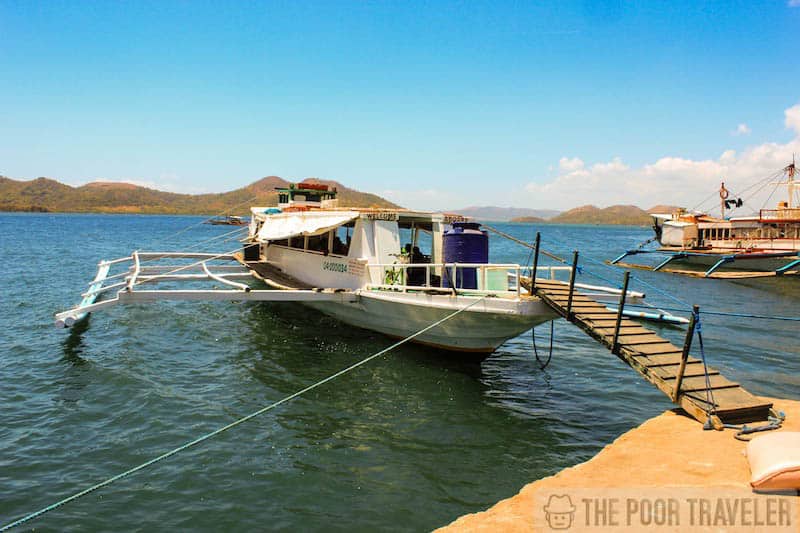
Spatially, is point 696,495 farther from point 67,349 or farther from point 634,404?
point 67,349

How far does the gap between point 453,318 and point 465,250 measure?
5.85 ft

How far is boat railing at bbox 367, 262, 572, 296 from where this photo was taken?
11.7 metres

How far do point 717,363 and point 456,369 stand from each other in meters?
8.60

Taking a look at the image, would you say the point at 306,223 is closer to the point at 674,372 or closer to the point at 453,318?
the point at 453,318

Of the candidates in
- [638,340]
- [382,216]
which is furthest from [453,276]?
[638,340]

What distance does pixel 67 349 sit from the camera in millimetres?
14055

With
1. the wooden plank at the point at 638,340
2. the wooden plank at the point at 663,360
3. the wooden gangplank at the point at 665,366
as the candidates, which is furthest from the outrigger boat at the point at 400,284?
the wooden plank at the point at 663,360

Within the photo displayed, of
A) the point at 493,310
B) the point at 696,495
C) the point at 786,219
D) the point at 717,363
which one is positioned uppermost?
the point at 786,219

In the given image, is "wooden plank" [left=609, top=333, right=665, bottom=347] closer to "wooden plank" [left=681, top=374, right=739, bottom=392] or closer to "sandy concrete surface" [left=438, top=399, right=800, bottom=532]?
"wooden plank" [left=681, top=374, right=739, bottom=392]

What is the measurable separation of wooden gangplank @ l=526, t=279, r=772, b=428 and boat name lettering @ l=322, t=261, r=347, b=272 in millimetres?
6489

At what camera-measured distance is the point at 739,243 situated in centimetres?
4181

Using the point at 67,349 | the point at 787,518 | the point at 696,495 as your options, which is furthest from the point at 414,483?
the point at 67,349

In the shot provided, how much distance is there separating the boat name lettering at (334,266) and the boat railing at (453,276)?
1.41 m

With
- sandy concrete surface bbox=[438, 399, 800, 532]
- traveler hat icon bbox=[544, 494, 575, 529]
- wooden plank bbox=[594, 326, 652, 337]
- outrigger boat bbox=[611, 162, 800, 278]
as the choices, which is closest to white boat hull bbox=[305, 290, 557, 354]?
wooden plank bbox=[594, 326, 652, 337]
